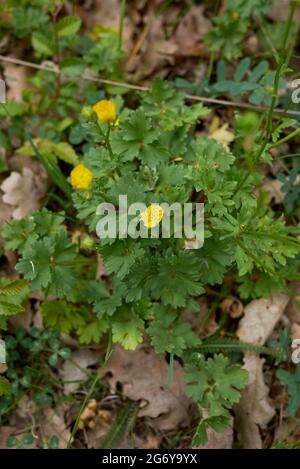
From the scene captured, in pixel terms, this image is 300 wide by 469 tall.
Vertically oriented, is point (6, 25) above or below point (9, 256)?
above

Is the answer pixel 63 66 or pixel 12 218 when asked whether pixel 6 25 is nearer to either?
pixel 63 66

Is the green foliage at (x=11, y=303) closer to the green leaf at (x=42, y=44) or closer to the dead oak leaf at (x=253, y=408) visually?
the dead oak leaf at (x=253, y=408)

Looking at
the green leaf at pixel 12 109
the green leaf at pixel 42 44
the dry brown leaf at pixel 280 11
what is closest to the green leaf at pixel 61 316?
the green leaf at pixel 12 109

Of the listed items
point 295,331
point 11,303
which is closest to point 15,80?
point 11,303

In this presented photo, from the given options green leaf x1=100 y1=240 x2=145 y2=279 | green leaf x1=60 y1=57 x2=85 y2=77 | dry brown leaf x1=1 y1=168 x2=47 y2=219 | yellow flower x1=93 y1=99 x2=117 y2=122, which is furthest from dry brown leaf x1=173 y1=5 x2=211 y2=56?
green leaf x1=100 y1=240 x2=145 y2=279

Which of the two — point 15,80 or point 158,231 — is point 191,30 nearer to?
point 15,80
